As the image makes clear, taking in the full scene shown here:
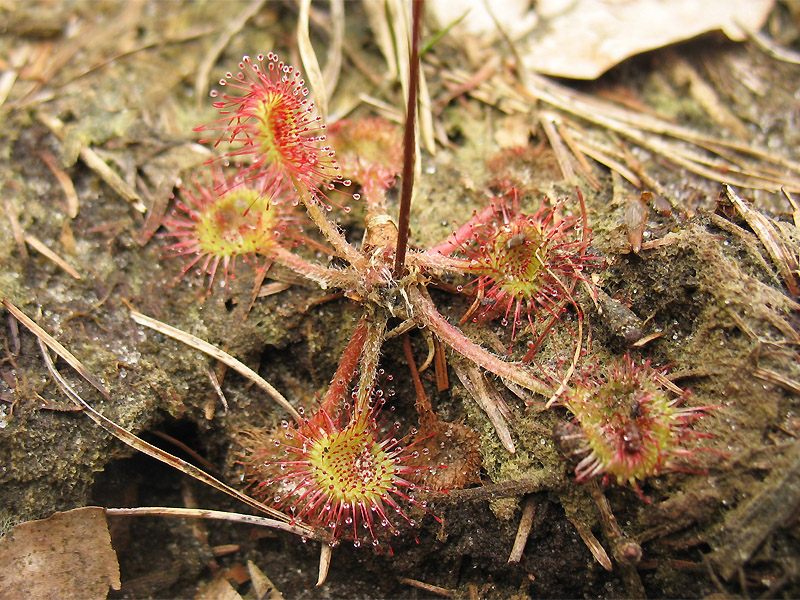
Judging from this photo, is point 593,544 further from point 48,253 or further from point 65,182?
point 65,182

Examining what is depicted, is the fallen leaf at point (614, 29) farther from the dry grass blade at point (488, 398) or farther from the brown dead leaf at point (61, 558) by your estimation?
the brown dead leaf at point (61, 558)

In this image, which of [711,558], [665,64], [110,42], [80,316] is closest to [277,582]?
[80,316]

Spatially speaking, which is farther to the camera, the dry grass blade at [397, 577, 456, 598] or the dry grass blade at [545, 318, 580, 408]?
the dry grass blade at [397, 577, 456, 598]

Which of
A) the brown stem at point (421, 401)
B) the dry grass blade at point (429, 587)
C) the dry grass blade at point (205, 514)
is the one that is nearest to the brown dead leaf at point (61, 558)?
the dry grass blade at point (205, 514)

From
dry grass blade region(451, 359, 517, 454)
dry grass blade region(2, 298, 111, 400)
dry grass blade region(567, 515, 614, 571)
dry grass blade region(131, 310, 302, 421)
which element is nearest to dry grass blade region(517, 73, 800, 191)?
dry grass blade region(451, 359, 517, 454)

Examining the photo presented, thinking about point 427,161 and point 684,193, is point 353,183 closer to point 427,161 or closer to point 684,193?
point 427,161

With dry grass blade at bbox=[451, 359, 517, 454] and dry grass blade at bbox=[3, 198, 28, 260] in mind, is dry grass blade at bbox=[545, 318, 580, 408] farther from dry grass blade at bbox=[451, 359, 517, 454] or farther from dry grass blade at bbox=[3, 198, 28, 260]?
dry grass blade at bbox=[3, 198, 28, 260]

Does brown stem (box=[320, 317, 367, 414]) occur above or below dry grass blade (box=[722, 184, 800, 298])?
below
